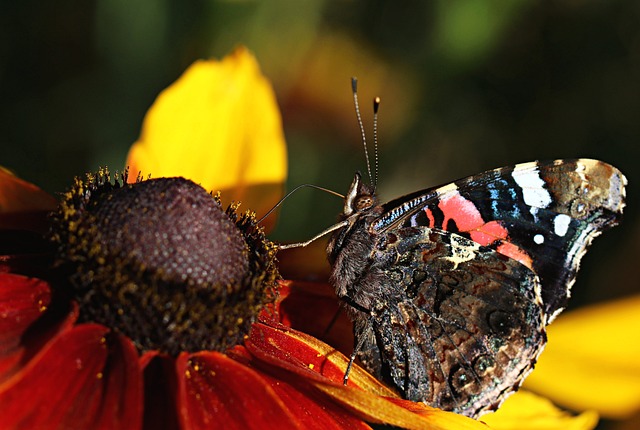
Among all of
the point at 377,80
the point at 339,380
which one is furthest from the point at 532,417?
the point at 377,80

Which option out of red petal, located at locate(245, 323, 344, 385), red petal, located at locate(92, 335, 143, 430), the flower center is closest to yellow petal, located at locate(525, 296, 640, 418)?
red petal, located at locate(245, 323, 344, 385)

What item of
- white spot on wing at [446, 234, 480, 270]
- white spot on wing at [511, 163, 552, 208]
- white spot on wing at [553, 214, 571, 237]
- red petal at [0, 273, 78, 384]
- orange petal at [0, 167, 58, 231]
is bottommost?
red petal at [0, 273, 78, 384]

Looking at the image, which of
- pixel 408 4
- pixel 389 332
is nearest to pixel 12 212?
pixel 389 332

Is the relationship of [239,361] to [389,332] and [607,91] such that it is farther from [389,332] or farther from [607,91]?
[607,91]

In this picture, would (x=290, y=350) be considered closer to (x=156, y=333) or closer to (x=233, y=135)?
(x=156, y=333)

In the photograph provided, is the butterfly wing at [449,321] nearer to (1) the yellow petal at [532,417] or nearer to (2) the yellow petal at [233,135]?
(1) the yellow petal at [532,417]

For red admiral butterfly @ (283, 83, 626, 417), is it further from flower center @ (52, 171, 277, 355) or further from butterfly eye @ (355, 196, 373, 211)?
flower center @ (52, 171, 277, 355)
